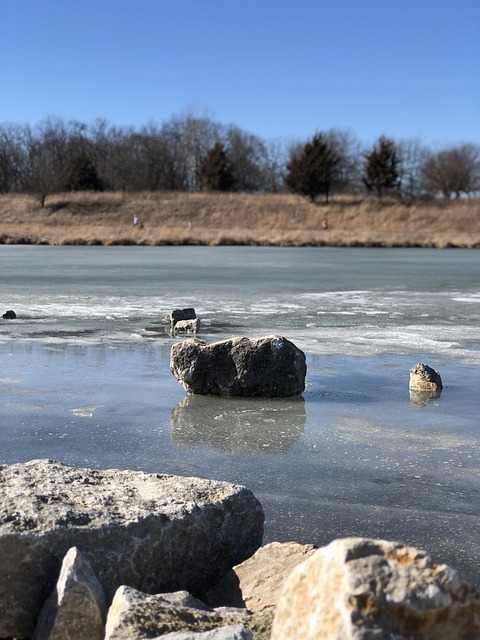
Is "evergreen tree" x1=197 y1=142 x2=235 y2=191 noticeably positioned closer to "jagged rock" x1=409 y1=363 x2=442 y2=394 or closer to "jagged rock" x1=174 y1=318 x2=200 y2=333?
"jagged rock" x1=174 y1=318 x2=200 y2=333

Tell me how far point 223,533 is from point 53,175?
221 ft

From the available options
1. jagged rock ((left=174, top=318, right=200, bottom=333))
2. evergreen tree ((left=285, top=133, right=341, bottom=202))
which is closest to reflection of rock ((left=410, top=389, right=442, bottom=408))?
jagged rock ((left=174, top=318, right=200, bottom=333))

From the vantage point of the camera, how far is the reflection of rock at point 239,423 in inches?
218

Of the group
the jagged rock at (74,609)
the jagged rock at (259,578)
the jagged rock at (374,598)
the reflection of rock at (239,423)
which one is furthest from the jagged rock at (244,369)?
the jagged rock at (374,598)

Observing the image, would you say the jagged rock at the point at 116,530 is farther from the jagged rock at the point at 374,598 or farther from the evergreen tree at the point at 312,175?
the evergreen tree at the point at 312,175

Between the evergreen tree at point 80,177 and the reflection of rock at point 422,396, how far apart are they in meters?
64.4

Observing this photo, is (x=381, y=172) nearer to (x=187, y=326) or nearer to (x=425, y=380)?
(x=187, y=326)

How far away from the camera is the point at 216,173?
230ft

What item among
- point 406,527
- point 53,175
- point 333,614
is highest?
point 53,175

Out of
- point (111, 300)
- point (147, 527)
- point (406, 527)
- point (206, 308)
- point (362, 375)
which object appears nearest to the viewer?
point (147, 527)

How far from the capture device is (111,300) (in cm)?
1441

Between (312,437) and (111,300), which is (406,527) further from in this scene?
(111,300)

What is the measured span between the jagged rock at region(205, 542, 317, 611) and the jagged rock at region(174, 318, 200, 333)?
7010mm

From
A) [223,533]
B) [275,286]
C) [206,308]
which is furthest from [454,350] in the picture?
[275,286]
